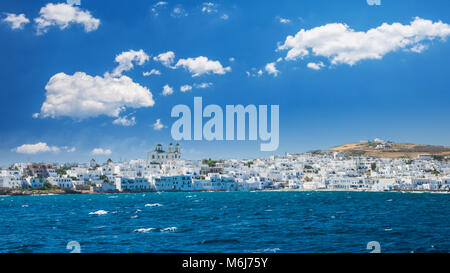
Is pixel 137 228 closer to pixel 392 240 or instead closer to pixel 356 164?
pixel 392 240

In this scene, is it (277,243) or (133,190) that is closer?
(277,243)

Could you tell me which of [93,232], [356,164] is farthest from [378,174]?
[93,232]

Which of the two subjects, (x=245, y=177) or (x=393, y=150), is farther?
(x=393, y=150)

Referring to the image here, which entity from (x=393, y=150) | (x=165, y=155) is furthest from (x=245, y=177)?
(x=393, y=150)

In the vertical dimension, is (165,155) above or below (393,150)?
below

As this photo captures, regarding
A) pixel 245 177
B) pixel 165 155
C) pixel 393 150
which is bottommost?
pixel 245 177

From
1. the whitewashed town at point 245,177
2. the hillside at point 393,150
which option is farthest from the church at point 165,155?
the hillside at point 393,150

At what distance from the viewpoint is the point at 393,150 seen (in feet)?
328

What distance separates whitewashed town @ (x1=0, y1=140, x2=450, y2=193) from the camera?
216 feet

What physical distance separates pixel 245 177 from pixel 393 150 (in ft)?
139

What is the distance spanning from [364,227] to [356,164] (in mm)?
68472

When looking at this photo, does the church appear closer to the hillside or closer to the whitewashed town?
the whitewashed town

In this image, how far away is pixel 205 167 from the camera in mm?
87875

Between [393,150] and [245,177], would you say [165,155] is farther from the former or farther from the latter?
[393,150]
